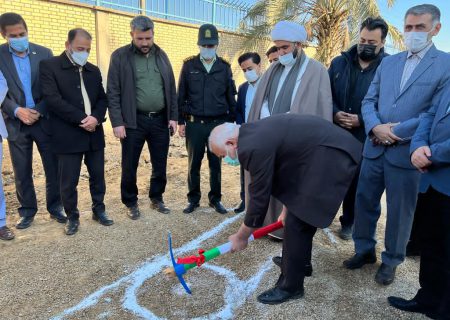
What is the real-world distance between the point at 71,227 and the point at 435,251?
135 inches

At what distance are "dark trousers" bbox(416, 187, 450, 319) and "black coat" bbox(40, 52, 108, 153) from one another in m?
3.17

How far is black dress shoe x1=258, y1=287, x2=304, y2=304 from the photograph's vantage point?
9.30 ft

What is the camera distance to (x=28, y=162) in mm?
4074

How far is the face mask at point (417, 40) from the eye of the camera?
2.85 meters

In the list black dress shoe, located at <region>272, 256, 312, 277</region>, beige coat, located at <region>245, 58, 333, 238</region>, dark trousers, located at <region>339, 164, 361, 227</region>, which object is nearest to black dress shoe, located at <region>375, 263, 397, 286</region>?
black dress shoe, located at <region>272, 256, 312, 277</region>

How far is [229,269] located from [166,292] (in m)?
0.63

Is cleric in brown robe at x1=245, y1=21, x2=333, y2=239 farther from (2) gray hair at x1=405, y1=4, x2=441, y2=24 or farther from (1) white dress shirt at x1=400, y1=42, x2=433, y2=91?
(2) gray hair at x1=405, y1=4, x2=441, y2=24

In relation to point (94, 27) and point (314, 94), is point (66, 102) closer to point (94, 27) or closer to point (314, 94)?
point (314, 94)

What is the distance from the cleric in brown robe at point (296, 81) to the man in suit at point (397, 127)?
1.43 ft

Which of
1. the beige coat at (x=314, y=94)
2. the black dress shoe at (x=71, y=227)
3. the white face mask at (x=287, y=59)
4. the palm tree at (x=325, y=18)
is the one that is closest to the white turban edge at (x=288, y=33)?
the white face mask at (x=287, y=59)

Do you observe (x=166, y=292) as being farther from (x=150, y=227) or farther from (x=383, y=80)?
(x=383, y=80)

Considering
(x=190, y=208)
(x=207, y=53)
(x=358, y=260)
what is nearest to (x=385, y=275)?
(x=358, y=260)

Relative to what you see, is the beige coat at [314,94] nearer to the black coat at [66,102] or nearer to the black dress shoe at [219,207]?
the black dress shoe at [219,207]

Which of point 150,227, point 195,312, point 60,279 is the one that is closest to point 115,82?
point 150,227
